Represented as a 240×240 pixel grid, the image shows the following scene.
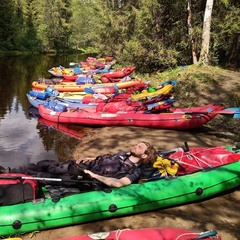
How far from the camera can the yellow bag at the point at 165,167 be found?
446 cm

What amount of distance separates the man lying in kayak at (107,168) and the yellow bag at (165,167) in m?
0.10

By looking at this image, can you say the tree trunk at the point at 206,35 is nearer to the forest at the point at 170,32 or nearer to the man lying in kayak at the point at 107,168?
the forest at the point at 170,32

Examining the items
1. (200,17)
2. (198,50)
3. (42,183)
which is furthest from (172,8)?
(42,183)

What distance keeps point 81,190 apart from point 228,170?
229cm

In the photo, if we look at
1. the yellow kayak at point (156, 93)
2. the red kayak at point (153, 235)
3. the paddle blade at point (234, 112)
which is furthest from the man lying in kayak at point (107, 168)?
the yellow kayak at point (156, 93)

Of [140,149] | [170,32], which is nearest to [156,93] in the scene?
[170,32]

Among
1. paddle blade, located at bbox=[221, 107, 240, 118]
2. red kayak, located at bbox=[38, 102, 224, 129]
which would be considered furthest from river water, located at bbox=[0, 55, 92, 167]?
paddle blade, located at bbox=[221, 107, 240, 118]

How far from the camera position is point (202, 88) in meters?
10.8

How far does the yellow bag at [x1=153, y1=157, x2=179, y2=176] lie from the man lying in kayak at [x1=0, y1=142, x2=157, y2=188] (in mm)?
103

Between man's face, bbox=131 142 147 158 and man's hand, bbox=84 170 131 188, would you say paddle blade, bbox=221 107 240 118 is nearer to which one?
man's face, bbox=131 142 147 158

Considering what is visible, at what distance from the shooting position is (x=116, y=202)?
4.04 metres

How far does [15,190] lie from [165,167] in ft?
7.07

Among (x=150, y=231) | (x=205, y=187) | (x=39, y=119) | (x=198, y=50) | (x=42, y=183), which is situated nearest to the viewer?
(x=150, y=231)

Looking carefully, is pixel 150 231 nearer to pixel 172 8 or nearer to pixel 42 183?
pixel 42 183
